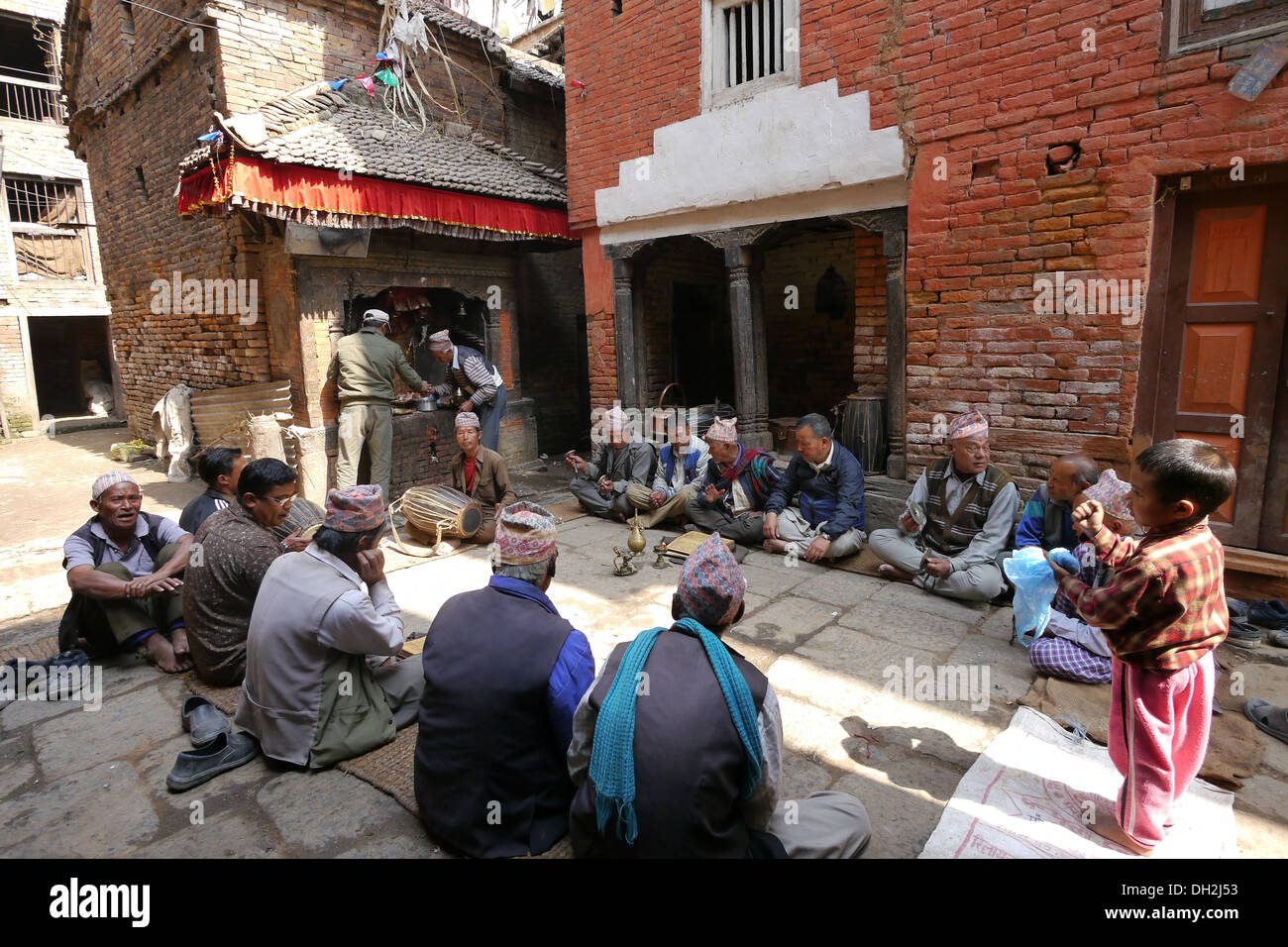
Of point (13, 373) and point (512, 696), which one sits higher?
point (13, 373)

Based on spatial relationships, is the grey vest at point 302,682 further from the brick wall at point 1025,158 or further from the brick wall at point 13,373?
the brick wall at point 13,373

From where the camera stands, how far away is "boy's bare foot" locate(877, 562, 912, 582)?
17.6 ft

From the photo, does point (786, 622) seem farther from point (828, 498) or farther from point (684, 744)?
point (684, 744)

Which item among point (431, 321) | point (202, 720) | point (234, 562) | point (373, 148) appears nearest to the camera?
point (202, 720)

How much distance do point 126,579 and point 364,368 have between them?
3968 millimetres

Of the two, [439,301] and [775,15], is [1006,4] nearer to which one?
[775,15]

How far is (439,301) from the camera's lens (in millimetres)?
10070

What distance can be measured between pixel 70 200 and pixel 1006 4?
20174mm

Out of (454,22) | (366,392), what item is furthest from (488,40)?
(366,392)

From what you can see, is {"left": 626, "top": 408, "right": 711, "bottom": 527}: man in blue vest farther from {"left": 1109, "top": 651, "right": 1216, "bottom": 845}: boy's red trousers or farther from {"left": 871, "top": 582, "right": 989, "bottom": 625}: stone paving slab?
{"left": 1109, "top": 651, "right": 1216, "bottom": 845}: boy's red trousers

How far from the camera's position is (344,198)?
23.4ft

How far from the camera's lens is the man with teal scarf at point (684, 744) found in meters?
1.88

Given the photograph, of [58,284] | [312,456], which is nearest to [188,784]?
[312,456]

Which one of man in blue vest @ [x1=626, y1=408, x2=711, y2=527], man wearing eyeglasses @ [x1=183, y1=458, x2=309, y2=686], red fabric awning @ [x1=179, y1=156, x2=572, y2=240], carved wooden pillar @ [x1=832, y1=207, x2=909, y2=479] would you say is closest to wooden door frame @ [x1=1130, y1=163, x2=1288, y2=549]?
carved wooden pillar @ [x1=832, y1=207, x2=909, y2=479]
